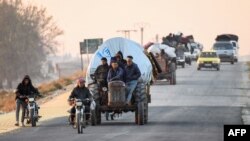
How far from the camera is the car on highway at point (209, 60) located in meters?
80.8

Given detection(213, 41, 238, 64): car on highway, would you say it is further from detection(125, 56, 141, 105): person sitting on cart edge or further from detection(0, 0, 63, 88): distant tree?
detection(125, 56, 141, 105): person sitting on cart edge

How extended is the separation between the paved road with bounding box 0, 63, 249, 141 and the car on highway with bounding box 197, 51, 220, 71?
22.9m

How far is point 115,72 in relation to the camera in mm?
29203

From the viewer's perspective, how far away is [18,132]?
1118 inches

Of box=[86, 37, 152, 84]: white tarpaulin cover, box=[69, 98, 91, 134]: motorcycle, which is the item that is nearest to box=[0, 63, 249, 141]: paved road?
box=[69, 98, 91, 134]: motorcycle

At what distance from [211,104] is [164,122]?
11745 mm

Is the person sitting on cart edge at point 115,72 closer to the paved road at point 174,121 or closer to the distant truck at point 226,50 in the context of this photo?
the paved road at point 174,121

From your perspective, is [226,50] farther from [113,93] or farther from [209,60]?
[113,93]

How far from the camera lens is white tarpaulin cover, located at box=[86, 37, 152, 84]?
32.0 m

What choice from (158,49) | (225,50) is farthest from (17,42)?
(158,49)

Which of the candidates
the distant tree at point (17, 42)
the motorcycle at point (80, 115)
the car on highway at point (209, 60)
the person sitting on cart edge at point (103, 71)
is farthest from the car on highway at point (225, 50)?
the motorcycle at point (80, 115)

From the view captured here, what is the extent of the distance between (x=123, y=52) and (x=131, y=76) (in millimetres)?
3583

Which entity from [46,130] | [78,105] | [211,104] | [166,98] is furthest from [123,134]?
[166,98]

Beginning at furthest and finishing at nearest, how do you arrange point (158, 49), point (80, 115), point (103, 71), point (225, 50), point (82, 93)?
1. point (225, 50)
2. point (158, 49)
3. point (103, 71)
4. point (82, 93)
5. point (80, 115)
